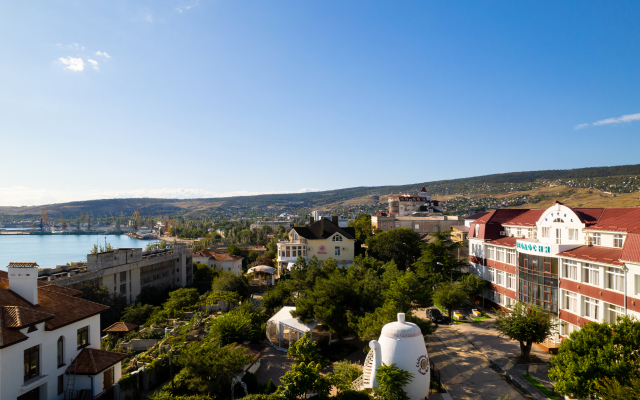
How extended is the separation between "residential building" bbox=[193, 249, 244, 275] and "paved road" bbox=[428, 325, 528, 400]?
45799mm

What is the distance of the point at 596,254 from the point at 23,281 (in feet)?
110

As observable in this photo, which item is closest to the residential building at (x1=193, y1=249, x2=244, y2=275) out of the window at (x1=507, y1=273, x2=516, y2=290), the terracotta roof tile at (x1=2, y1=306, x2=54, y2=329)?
the window at (x1=507, y1=273, x2=516, y2=290)

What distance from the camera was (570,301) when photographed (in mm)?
25781

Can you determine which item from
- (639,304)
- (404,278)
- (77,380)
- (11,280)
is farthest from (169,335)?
(639,304)

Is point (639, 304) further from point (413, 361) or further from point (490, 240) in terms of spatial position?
point (490, 240)

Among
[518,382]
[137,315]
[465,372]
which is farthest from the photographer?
[137,315]

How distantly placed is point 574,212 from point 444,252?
14.1m

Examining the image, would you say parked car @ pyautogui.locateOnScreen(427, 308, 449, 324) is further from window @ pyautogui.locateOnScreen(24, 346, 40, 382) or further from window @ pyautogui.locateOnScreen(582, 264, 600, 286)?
window @ pyautogui.locateOnScreen(24, 346, 40, 382)

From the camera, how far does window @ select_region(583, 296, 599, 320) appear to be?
Result: 23348 mm

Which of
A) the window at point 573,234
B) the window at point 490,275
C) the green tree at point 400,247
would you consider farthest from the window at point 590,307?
the green tree at point 400,247

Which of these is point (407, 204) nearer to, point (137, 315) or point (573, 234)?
point (573, 234)

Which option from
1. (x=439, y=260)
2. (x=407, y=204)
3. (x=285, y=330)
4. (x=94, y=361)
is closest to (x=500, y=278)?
(x=439, y=260)

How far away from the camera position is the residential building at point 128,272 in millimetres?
42619

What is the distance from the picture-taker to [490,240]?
38.0 metres
